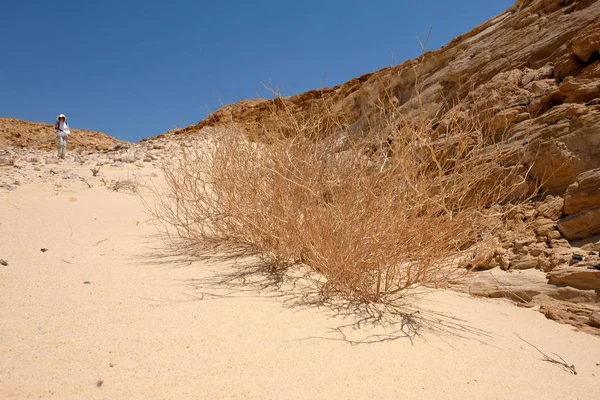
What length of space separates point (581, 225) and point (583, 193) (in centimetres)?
28

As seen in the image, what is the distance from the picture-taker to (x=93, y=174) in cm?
734

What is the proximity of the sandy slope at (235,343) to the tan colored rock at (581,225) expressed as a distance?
3.11ft

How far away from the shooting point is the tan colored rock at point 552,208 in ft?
11.4

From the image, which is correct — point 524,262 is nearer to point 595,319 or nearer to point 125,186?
point 595,319

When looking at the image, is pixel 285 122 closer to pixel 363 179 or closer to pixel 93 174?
pixel 363 179

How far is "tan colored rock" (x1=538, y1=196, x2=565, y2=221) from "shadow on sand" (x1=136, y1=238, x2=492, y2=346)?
58.4 inches

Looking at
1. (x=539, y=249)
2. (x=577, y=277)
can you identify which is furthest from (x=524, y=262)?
(x=577, y=277)

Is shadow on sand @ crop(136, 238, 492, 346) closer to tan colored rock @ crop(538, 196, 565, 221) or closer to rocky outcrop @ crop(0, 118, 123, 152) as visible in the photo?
tan colored rock @ crop(538, 196, 565, 221)

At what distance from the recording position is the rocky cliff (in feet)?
9.54

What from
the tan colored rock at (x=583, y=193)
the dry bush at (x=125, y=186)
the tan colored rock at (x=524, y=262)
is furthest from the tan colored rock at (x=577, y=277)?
the dry bush at (x=125, y=186)

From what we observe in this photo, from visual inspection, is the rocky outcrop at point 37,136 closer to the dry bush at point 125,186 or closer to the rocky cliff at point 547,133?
the dry bush at point 125,186

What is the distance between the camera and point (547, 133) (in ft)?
12.7

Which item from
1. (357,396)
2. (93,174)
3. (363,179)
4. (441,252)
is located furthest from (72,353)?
(93,174)

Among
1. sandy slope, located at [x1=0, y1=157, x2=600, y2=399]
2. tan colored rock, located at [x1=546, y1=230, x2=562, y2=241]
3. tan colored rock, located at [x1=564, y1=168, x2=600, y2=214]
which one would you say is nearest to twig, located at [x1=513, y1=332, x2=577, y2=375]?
sandy slope, located at [x1=0, y1=157, x2=600, y2=399]
